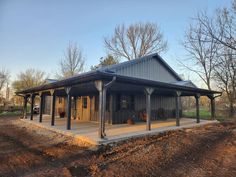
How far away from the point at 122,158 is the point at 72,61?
27358 millimetres

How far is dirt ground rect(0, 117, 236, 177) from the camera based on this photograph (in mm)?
3934

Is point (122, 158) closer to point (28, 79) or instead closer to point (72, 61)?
point (72, 61)

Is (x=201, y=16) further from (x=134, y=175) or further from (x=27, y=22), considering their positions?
(x=27, y=22)

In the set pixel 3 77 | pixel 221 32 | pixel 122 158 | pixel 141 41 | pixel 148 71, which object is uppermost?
pixel 141 41

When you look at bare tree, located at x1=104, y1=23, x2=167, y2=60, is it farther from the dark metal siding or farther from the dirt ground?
the dirt ground

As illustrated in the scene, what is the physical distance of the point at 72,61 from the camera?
3002 centimetres

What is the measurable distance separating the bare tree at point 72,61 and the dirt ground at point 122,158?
24.3 metres

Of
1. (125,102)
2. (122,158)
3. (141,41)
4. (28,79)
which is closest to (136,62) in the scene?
(125,102)

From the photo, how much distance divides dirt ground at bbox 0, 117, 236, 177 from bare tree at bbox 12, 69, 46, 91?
26.1 metres

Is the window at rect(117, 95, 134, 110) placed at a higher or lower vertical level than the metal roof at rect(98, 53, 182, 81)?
lower

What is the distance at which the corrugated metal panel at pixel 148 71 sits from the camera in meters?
11.9

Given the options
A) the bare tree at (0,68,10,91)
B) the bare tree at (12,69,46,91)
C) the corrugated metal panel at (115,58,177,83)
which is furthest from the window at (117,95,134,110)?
the bare tree at (0,68,10,91)

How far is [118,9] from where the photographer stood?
38.1 feet

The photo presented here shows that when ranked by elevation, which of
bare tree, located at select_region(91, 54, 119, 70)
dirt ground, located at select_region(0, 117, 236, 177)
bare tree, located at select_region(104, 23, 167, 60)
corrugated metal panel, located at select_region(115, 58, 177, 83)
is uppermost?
bare tree, located at select_region(104, 23, 167, 60)
